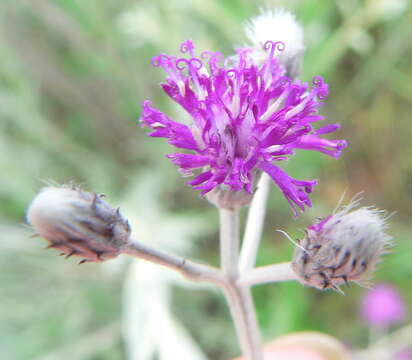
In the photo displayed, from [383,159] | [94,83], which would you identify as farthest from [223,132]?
[94,83]

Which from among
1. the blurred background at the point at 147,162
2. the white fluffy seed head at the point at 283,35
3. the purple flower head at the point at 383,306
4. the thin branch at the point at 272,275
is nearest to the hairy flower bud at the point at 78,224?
the thin branch at the point at 272,275

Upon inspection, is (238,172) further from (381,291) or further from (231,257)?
(381,291)

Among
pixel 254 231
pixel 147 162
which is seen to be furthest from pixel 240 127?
pixel 147 162

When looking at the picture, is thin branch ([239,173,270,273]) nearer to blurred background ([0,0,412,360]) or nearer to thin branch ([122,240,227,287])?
thin branch ([122,240,227,287])

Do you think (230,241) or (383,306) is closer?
(230,241)

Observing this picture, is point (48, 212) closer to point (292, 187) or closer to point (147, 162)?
point (292, 187)

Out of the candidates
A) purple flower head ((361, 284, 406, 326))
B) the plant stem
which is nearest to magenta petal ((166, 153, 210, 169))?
the plant stem
